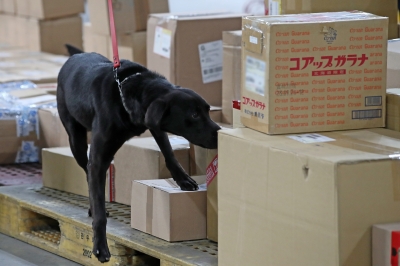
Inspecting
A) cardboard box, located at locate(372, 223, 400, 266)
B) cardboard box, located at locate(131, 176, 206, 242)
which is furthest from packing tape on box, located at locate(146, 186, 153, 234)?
cardboard box, located at locate(372, 223, 400, 266)

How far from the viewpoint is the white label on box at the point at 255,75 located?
2232 mm

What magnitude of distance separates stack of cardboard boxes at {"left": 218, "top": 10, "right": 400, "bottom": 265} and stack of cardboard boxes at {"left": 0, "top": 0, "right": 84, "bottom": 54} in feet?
13.1

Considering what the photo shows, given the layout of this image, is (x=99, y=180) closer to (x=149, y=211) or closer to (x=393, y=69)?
(x=149, y=211)

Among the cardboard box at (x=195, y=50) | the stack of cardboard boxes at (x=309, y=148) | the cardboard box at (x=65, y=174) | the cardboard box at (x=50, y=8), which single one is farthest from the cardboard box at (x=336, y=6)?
the cardboard box at (x=50, y=8)

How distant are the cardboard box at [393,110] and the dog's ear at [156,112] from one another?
807 mm

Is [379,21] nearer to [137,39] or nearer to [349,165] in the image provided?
[349,165]

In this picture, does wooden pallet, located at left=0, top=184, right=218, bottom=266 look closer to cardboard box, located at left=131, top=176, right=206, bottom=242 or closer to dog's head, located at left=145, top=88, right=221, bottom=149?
A: cardboard box, located at left=131, top=176, right=206, bottom=242

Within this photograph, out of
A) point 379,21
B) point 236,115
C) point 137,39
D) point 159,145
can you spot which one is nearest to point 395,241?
point 379,21

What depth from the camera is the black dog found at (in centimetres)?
277

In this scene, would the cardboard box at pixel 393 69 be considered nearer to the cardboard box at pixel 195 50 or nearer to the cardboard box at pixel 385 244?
the cardboard box at pixel 385 244

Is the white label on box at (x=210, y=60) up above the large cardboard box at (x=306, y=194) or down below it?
above

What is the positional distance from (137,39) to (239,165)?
8.59 feet

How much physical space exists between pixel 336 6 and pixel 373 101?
83cm

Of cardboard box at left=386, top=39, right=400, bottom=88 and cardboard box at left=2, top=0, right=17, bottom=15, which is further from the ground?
cardboard box at left=2, top=0, right=17, bottom=15
